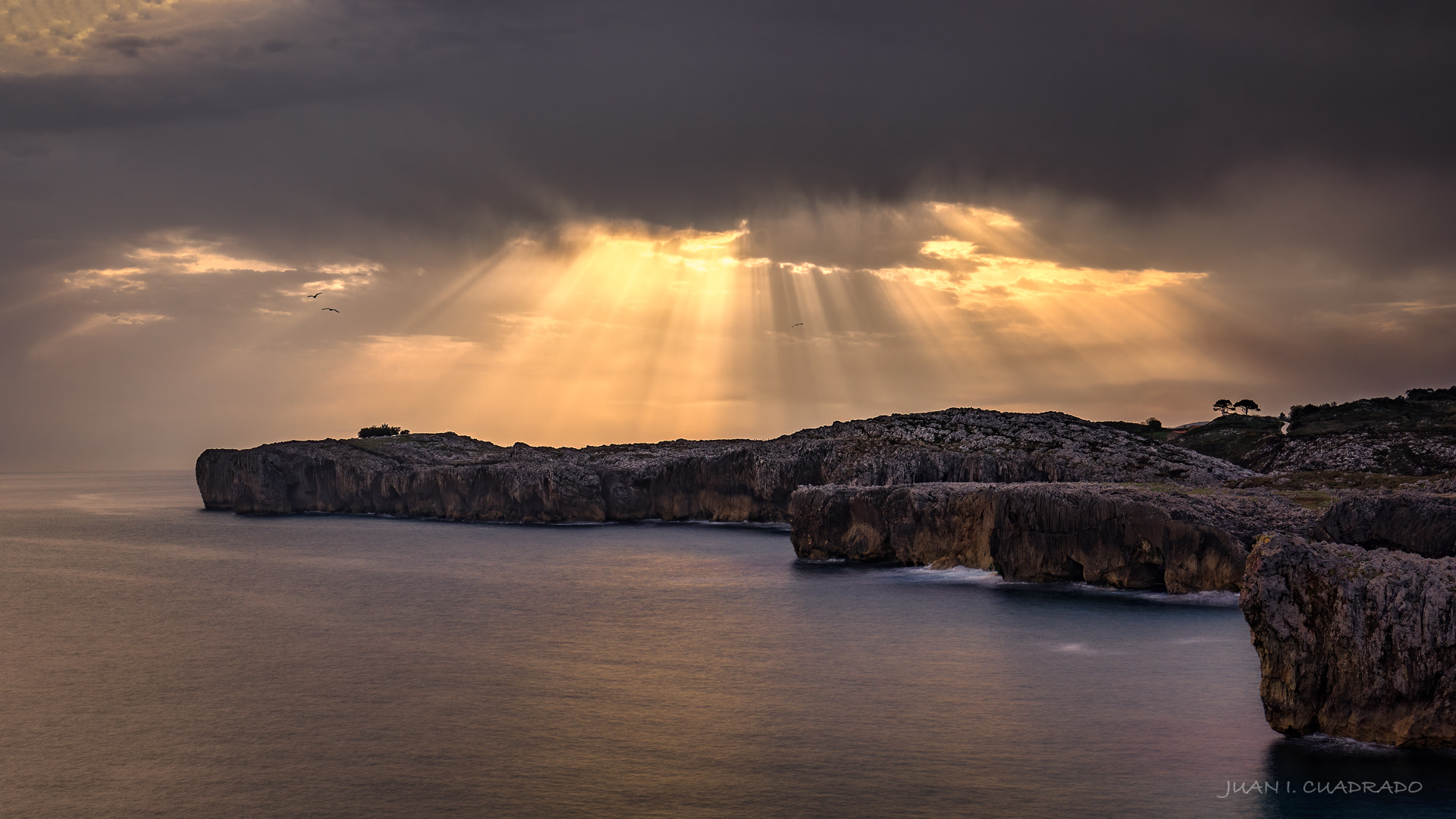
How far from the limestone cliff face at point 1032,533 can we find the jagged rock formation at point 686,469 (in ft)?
82.4

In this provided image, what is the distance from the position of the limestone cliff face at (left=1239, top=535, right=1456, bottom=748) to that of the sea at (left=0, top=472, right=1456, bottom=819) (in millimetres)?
786

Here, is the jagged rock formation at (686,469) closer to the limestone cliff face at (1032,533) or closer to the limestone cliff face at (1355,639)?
the limestone cliff face at (1032,533)

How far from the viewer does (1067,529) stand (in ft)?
190

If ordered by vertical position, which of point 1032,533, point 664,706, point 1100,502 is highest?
point 1100,502

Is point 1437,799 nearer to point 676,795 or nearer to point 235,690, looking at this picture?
point 676,795

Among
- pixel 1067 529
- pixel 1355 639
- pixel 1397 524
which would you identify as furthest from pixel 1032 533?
pixel 1355 639

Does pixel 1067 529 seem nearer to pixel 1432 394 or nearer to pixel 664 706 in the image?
pixel 664 706

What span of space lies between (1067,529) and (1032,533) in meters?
2.25

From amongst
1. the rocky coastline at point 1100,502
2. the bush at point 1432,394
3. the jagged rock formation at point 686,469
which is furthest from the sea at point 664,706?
the bush at point 1432,394

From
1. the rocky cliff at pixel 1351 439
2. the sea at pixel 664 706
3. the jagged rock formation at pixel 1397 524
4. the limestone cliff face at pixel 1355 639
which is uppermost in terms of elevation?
the rocky cliff at pixel 1351 439

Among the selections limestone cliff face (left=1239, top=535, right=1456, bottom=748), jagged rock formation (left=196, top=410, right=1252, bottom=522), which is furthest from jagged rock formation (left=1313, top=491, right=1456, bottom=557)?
jagged rock formation (left=196, top=410, right=1252, bottom=522)

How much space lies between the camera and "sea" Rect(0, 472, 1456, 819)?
2323 cm

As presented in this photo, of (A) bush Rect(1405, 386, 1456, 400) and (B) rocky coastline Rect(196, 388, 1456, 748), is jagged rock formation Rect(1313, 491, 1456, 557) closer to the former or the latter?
(B) rocky coastline Rect(196, 388, 1456, 748)

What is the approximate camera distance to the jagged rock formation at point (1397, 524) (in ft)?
99.1
